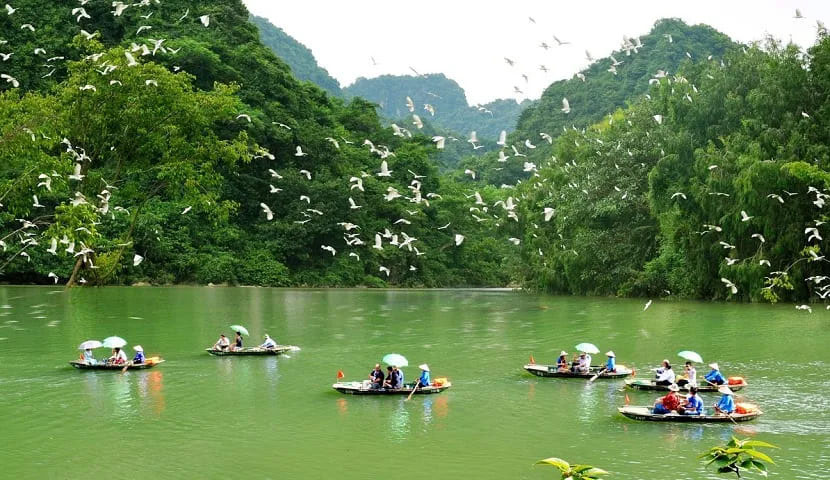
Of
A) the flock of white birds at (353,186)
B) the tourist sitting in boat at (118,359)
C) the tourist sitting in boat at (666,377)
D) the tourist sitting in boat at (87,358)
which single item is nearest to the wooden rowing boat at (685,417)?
the tourist sitting in boat at (666,377)

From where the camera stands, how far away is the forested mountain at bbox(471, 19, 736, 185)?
11200cm

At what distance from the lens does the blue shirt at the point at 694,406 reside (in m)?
20.0

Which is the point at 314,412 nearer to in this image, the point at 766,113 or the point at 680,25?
the point at 766,113

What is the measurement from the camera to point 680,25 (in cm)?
11956

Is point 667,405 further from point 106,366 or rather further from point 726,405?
point 106,366

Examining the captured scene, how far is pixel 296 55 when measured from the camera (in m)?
165

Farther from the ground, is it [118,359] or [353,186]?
[353,186]

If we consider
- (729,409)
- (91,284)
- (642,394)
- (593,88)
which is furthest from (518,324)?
(593,88)

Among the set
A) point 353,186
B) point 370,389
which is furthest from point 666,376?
point 353,186

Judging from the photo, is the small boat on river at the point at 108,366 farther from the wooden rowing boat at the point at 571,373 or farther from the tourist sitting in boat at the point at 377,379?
the wooden rowing boat at the point at 571,373

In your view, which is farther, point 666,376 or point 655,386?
point 655,386

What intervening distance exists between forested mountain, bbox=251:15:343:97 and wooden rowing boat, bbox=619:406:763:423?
471 ft

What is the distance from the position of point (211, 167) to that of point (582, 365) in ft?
109

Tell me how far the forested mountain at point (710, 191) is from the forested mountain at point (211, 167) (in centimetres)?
1183
